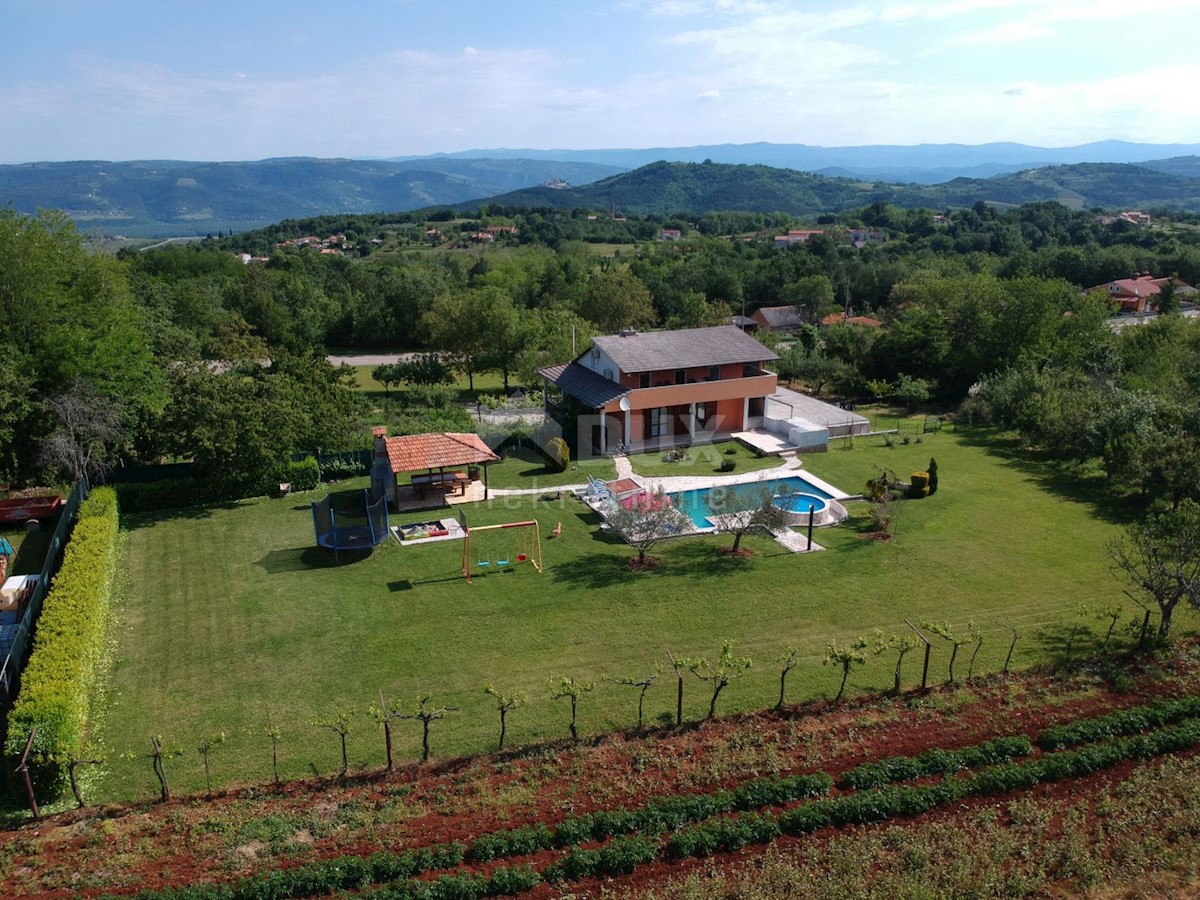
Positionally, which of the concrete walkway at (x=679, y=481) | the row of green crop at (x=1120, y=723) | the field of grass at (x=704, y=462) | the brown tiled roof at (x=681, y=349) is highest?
the brown tiled roof at (x=681, y=349)

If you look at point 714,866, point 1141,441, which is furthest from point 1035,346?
point 714,866

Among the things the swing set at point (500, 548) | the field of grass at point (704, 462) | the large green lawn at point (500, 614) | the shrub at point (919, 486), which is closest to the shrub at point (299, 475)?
the large green lawn at point (500, 614)

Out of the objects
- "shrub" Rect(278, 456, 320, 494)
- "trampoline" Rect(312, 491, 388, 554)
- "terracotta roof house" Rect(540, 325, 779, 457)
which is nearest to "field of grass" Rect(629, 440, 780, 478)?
"terracotta roof house" Rect(540, 325, 779, 457)

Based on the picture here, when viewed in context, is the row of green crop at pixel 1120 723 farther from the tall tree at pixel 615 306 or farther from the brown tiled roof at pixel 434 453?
the tall tree at pixel 615 306

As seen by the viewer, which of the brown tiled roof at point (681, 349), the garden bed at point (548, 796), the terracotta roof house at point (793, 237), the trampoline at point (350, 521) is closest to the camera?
the garden bed at point (548, 796)

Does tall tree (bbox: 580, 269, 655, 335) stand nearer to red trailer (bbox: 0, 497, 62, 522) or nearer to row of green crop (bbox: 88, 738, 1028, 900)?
red trailer (bbox: 0, 497, 62, 522)

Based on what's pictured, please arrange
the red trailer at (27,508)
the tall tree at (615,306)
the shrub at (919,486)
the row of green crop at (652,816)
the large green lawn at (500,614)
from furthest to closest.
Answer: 1. the tall tree at (615,306)
2. the shrub at (919,486)
3. the red trailer at (27,508)
4. the large green lawn at (500,614)
5. the row of green crop at (652,816)
